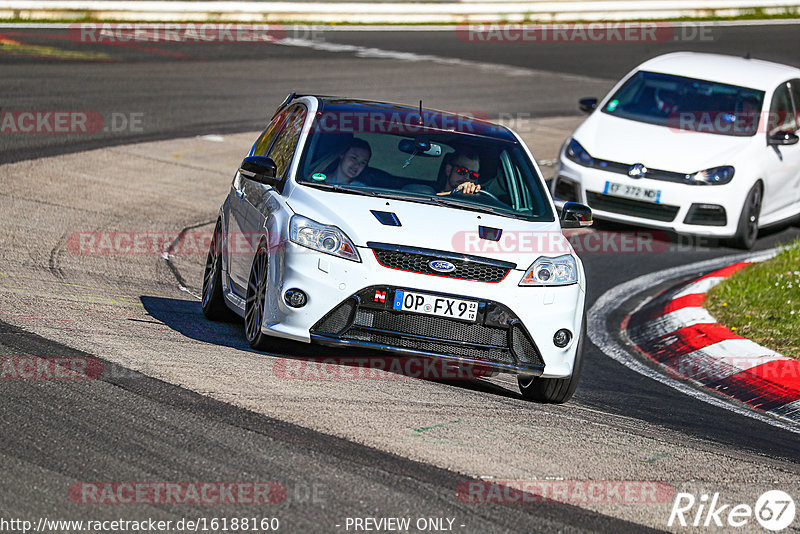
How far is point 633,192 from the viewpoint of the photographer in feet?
42.7

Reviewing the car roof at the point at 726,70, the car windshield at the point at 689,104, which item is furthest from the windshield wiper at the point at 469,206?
the car roof at the point at 726,70

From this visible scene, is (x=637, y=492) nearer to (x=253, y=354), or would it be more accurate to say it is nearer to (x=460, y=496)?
(x=460, y=496)

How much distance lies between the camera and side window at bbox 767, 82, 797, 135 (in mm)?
14141

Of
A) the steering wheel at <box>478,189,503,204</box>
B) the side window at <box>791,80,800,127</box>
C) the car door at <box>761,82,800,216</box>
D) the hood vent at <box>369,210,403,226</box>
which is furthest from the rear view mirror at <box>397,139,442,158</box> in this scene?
the side window at <box>791,80,800,127</box>

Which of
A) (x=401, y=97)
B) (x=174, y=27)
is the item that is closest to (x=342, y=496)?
(x=401, y=97)

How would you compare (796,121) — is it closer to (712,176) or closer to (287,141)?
(712,176)

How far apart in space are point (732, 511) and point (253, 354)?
3.03m

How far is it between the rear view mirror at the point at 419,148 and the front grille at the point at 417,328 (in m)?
1.54

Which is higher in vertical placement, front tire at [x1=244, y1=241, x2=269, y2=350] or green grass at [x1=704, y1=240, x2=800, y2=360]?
front tire at [x1=244, y1=241, x2=269, y2=350]

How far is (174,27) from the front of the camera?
1056 inches

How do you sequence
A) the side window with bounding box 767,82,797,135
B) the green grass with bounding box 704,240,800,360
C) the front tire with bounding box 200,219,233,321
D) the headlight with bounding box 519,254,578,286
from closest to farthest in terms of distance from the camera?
the headlight with bounding box 519,254,578,286 < the front tire with bounding box 200,219,233,321 < the green grass with bounding box 704,240,800,360 < the side window with bounding box 767,82,797,135

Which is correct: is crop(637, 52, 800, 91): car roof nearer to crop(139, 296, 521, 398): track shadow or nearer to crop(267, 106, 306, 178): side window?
crop(267, 106, 306, 178): side window

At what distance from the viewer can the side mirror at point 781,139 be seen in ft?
45.1

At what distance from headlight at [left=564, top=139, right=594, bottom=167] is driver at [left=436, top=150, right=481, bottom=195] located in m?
5.35
